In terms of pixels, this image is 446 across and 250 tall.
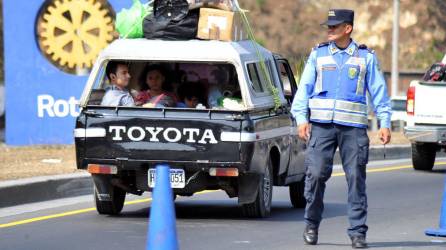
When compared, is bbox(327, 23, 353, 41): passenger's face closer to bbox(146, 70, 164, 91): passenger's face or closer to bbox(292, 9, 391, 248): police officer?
bbox(292, 9, 391, 248): police officer

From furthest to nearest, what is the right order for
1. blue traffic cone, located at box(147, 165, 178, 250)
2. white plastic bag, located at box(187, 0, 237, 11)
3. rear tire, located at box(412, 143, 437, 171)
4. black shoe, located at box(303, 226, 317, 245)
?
rear tire, located at box(412, 143, 437, 171) < white plastic bag, located at box(187, 0, 237, 11) < black shoe, located at box(303, 226, 317, 245) < blue traffic cone, located at box(147, 165, 178, 250)

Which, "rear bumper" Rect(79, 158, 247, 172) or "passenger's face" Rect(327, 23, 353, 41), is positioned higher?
"passenger's face" Rect(327, 23, 353, 41)

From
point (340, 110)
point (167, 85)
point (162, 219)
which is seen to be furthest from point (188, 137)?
point (162, 219)

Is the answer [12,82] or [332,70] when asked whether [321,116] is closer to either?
[332,70]

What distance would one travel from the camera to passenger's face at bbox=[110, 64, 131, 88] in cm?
1350

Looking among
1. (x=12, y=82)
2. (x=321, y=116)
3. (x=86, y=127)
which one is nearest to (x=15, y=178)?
(x=86, y=127)

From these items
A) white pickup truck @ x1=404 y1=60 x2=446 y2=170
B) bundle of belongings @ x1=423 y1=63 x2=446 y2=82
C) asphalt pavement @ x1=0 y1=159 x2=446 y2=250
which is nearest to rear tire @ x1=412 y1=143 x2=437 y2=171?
white pickup truck @ x1=404 y1=60 x2=446 y2=170

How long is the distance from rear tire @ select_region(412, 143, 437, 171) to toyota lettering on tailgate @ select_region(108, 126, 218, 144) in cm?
893

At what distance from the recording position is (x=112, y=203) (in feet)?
44.2

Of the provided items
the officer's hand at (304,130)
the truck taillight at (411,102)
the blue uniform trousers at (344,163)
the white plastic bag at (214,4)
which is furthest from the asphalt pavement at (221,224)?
the truck taillight at (411,102)

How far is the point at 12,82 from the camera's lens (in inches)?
968

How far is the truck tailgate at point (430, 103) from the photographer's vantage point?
20250 mm

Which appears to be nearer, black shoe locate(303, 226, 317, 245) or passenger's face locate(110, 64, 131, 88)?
black shoe locate(303, 226, 317, 245)

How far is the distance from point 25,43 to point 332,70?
14.9 metres
